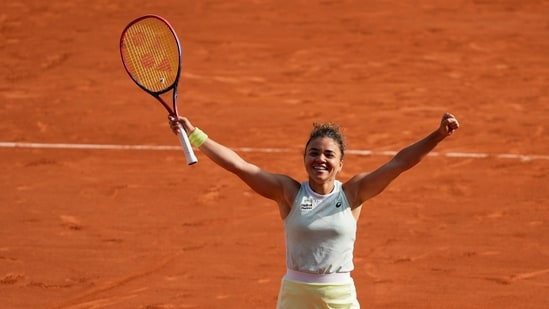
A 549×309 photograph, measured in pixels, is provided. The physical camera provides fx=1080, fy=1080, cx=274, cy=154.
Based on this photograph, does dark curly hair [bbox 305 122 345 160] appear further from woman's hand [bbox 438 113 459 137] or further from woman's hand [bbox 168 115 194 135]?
woman's hand [bbox 168 115 194 135]

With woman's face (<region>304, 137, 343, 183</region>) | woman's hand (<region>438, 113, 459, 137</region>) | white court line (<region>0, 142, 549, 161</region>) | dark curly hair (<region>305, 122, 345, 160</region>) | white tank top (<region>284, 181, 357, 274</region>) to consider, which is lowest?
white court line (<region>0, 142, 549, 161</region>)

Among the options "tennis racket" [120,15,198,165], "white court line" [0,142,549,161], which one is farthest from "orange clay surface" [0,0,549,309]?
"tennis racket" [120,15,198,165]

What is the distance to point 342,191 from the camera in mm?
5664

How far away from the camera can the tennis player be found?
551 centimetres

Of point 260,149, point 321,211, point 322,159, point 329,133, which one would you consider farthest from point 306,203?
point 260,149

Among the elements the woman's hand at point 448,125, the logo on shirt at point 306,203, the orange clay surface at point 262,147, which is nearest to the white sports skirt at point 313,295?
the logo on shirt at point 306,203

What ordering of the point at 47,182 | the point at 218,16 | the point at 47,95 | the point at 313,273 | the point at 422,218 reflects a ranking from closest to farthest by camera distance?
the point at 313,273, the point at 422,218, the point at 47,182, the point at 47,95, the point at 218,16

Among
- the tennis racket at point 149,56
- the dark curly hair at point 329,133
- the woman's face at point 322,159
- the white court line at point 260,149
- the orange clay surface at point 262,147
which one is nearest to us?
the woman's face at point 322,159

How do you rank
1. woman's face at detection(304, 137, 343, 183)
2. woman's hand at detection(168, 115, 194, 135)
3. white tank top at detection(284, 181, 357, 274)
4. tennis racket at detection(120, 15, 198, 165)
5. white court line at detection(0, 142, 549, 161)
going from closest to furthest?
white tank top at detection(284, 181, 357, 274), woman's face at detection(304, 137, 343, 183), woman's hand at detection(168, 115, 194, 135), tennis racket at detection(120, 15, 198, 165), white court line at detection(0, 142, 549, 161)

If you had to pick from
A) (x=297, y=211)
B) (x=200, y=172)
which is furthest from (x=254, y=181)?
(x=200, y=172)

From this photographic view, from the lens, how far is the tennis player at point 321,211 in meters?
5.51

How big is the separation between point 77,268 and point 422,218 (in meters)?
3.51

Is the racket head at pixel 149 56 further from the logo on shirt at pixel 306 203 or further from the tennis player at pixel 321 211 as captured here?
the logo on shirt at pixel 306 203

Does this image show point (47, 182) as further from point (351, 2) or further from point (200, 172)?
point (351, 2)
